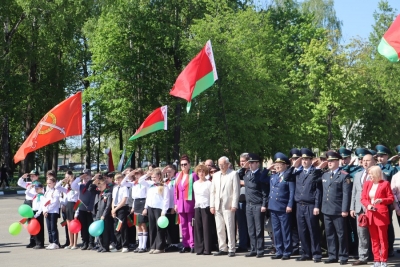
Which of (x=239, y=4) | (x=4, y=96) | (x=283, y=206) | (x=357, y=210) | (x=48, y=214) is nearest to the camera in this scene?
(x=357, y=210)

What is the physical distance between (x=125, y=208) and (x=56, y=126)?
2720 millimetres

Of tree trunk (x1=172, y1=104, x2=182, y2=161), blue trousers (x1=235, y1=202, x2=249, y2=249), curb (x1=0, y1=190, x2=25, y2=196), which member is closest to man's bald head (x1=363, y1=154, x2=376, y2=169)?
blue trousers (x1=235, y1=202, x2=249, y2=249)

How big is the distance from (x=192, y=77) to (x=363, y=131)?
4372 centimetres

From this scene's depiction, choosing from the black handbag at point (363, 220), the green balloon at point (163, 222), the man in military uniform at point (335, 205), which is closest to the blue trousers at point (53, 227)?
the green balloon at point (163, 222)

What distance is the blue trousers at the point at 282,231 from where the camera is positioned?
12.4 metres

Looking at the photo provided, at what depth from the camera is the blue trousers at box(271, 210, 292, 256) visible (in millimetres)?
12367

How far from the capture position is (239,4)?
48594 millimetres

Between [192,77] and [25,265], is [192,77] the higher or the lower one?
the higher one

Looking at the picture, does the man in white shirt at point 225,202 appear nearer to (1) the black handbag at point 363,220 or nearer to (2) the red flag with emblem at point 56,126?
(1) the black handbag at point 363,220

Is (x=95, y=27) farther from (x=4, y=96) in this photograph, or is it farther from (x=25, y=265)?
(x=25, y=265)

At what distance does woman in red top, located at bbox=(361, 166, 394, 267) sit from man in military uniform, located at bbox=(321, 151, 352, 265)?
0.66m

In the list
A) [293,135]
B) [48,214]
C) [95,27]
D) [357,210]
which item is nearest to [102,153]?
[95,27]

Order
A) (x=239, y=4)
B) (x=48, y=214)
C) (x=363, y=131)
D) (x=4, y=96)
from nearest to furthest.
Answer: (x=48, y=214) → (x=4, y=96) → (x=239, y=4) → (x=363, y=131)

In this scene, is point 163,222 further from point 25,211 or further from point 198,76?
point 198,76
